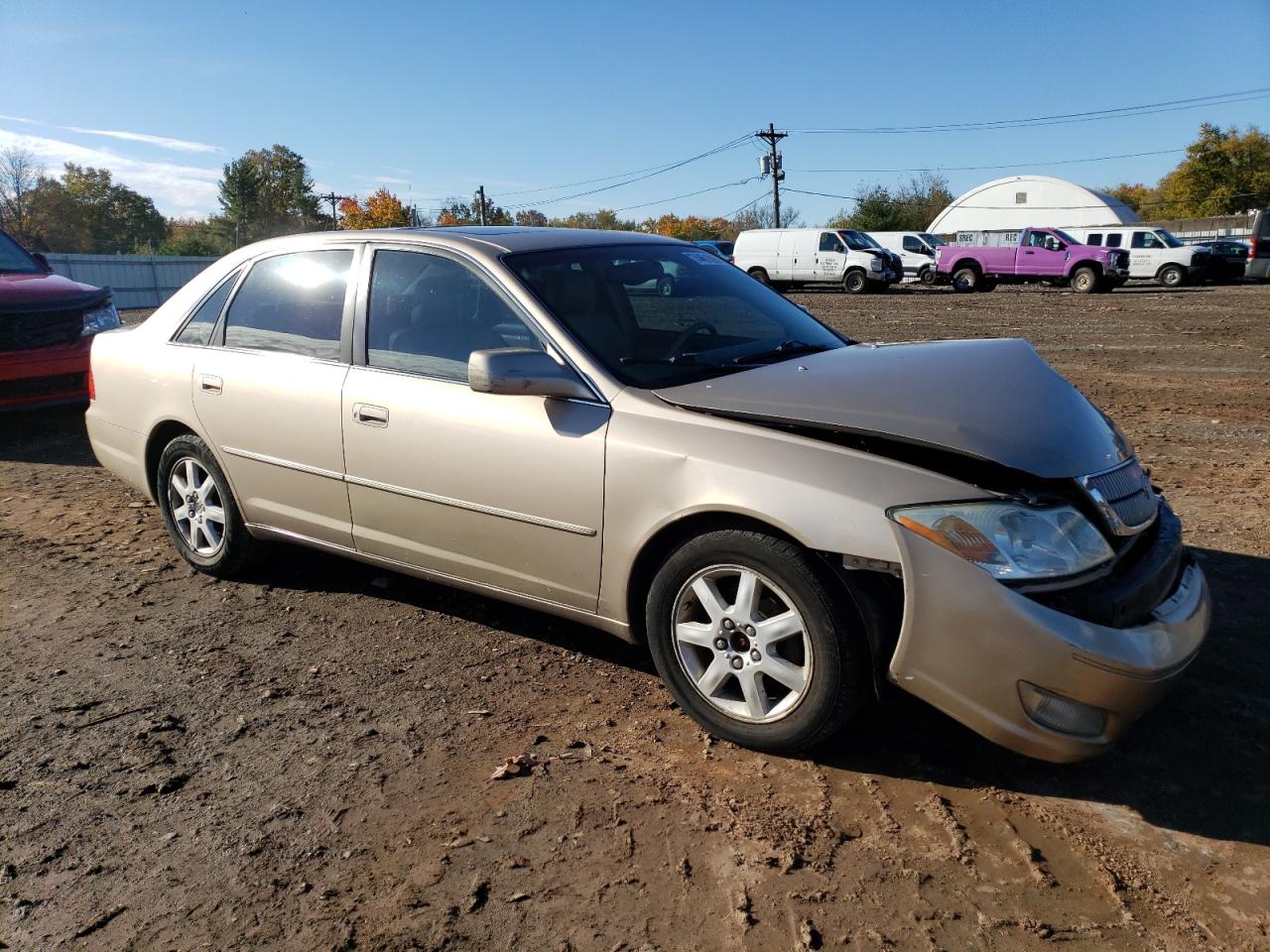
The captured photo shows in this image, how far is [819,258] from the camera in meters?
32.3

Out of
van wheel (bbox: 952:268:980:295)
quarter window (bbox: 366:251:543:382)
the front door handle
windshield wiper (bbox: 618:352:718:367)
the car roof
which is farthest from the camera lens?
van wheel (bbox: 952:268:980:295)

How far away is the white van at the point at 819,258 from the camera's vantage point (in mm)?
31469

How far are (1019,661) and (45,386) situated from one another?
8375 millimetres

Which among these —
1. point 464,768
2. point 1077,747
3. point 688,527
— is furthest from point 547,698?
point 1077,747

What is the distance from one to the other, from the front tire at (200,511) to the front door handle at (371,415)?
1085 millimetres

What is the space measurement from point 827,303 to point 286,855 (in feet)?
79.7

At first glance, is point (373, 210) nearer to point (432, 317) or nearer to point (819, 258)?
point (819, 258)

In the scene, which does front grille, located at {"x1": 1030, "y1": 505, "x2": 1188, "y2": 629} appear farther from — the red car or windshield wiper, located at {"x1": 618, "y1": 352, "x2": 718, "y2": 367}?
the red car

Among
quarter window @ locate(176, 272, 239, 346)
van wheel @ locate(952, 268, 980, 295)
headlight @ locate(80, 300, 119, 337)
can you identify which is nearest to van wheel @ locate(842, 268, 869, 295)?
van wheel @ locate(952, 268, 980, 295)

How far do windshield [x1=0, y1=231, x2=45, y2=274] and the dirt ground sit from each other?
5798 millimetres

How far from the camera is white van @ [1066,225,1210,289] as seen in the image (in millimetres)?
30234

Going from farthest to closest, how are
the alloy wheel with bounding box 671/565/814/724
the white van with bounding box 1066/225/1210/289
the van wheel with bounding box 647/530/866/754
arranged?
the white van with bounding box 1066/225/1210/289, the alloy wheel with bounding box 671/565/814/724, the van wheel with bounding box 647/530/866/754

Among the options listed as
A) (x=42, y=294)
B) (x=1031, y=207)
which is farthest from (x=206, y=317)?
(x=1031, y=207)

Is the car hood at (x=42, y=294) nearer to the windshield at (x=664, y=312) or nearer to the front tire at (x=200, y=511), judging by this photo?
the front tire at (x=200, y=511)
